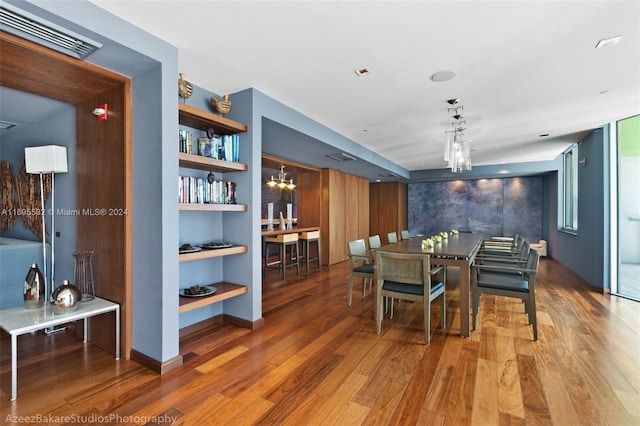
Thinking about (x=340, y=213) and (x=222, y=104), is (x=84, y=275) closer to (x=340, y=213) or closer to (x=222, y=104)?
(x=222, y=104)

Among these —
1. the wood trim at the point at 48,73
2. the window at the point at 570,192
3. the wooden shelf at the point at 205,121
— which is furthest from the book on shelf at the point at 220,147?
the window at the point at 570,192

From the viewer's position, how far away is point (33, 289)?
239 centimetres

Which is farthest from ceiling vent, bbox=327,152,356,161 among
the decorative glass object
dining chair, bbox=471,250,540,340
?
the decorative glass object

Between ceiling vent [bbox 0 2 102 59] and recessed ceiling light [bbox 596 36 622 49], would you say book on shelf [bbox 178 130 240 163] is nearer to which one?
ceiling vent [bbox 0 2 102 59]

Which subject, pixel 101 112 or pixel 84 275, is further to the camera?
pixel 84 275

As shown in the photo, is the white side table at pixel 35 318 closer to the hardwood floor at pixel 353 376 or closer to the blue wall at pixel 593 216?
the hardwood floor at pixel 353 376

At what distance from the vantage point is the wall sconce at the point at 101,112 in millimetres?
2575

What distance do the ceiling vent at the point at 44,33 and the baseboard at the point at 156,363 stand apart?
92.6 inches

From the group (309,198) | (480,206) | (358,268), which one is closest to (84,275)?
(358,268)

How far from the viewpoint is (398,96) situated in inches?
135

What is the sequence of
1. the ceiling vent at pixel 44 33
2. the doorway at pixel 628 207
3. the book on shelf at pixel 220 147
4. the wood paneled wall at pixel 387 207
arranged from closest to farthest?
the ceiling vent at pixel 44 33
the book on shelf at pixel 220 147
the doorway at pixel 628 207
the wood paneled wall at pixel 387 207

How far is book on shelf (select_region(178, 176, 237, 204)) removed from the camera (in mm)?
2697

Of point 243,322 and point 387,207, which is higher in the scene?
point 387,207

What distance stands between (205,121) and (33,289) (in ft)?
6.63
